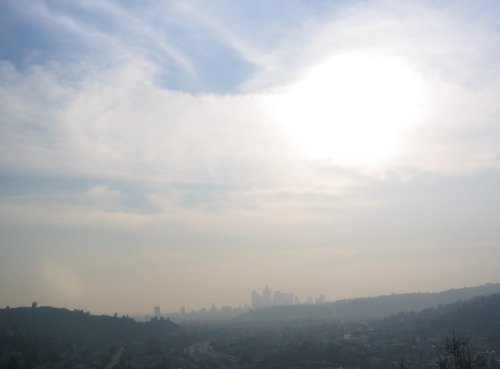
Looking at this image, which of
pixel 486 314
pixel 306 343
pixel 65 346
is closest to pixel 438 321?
pixel 486 314

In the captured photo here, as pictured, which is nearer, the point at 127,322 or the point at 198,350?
the point at 198,350

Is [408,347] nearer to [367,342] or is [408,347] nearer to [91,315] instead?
[367,342]

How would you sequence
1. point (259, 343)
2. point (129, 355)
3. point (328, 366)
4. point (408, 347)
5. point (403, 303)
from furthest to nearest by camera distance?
1. point (403, 303)
2. point (259, 343)
3. point (129, 355)
4. point (408, 347)
5. point (328, 366)

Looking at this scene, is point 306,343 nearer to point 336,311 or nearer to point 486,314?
point 486,314

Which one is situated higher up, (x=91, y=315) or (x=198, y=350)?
(x=91, y=315)

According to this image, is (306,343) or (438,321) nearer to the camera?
(306,343)

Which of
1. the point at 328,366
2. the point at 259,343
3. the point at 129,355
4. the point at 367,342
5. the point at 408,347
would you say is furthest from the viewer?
the point at 259,343

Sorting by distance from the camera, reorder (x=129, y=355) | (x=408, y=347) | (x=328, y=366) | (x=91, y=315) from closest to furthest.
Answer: (x=328, y=366) < (x=408, y=347) < (x=129, y=355) < (x=91, y=315)

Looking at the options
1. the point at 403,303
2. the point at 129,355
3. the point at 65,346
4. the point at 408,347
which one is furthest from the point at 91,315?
the point at 403,303

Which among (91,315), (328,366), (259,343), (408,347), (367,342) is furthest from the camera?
(91,315)
